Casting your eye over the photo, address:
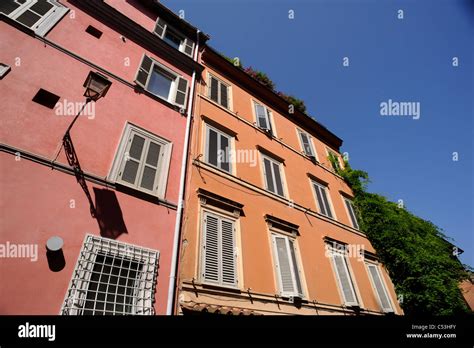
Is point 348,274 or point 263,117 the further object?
point 263,117

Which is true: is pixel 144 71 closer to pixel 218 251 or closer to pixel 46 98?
pixel 46 98

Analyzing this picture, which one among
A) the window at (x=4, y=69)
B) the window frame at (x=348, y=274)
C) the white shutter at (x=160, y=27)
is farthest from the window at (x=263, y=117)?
the window at (x=4, y=69)

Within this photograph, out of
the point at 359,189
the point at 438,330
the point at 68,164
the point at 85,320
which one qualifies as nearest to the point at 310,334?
the point at 438,330

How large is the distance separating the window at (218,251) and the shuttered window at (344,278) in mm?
4067

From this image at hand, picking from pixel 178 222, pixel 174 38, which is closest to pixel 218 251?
pixel 178 222

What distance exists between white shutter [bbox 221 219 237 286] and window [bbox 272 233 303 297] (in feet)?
4.44

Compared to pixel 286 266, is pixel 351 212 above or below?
above

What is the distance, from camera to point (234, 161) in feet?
27.7

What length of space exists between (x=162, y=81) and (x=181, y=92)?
78 cm

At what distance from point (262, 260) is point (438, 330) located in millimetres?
3637

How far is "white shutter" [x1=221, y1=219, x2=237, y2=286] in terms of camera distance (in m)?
5.90

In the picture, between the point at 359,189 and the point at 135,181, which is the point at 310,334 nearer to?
the point at 135,181

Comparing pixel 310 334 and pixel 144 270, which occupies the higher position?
pixel 144 270

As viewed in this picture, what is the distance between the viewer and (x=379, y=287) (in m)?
9.59
